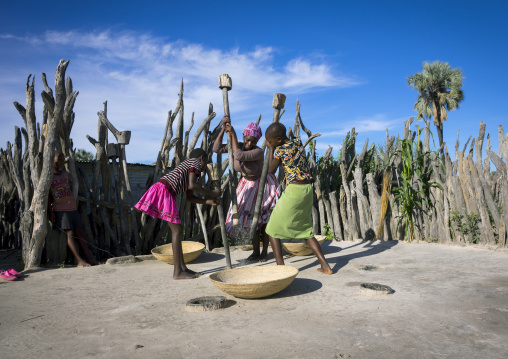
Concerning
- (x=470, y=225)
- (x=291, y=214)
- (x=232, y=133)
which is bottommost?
(x=470, y=225)

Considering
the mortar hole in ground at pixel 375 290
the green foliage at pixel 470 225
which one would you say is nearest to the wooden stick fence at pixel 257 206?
the green foliage at pixel 470 225

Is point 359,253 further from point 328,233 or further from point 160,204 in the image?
point 160,204

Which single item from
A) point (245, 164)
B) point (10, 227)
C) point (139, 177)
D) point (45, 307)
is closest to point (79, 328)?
point (45, 307)

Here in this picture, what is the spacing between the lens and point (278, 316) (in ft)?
9.10

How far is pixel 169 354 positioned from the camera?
2199 millimetres

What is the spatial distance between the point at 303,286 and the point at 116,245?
11.6 ft

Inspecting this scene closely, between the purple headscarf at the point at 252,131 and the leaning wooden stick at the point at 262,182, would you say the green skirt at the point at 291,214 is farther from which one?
the purple headscarf at the point at 252,131

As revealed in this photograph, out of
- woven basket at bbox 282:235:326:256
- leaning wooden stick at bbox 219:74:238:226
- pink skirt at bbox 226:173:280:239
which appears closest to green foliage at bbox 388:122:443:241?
woven basket at bbox 282:235:326:256

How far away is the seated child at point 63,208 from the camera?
206 inches

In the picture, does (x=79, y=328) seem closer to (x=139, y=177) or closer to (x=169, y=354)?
(x=169, y=354)

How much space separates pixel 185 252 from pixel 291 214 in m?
1.88

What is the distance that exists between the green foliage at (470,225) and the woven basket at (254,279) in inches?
130

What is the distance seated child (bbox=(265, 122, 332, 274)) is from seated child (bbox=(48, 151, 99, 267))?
288 cm

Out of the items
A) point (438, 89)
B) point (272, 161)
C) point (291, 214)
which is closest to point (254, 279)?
point (291, 214)
